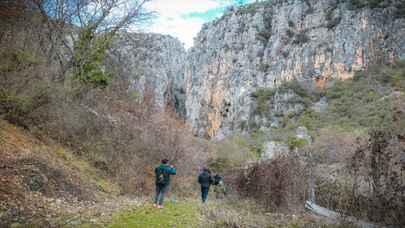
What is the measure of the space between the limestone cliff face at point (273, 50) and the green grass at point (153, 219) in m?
59.4

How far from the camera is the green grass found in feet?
26.0

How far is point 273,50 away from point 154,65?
93.6ft

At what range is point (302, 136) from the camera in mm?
47969

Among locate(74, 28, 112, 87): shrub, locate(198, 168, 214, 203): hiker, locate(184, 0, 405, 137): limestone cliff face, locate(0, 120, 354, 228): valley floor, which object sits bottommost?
locate(198, 168, 214, 203): hiker

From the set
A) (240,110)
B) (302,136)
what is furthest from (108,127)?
(240,110)

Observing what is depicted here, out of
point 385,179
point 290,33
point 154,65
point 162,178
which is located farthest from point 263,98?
point 385,179

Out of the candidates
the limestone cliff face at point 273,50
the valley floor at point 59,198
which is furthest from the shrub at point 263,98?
the valley floor at point 59,198

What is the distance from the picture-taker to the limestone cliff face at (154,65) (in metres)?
22.6

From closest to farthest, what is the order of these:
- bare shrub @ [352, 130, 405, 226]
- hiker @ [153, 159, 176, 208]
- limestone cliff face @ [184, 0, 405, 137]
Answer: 1. bare shrub @ [352, 130, 405, 226]
2. hiker @ [153, 159, 176, 208]
3. limestone cliff face @ [184, 0, 405, 137]

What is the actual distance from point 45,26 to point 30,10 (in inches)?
136

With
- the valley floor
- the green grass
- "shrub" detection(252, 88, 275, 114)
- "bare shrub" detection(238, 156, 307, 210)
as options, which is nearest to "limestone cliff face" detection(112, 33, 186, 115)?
the valley floor

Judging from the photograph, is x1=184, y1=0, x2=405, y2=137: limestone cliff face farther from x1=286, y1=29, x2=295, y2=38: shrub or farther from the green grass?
the green grass

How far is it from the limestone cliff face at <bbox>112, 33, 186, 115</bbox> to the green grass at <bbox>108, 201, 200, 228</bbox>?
1341 cm

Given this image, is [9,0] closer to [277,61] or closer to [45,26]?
[45,26]
